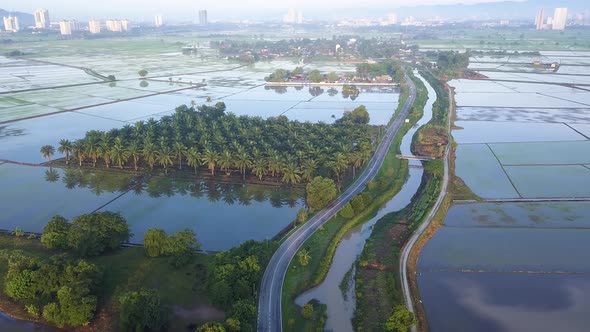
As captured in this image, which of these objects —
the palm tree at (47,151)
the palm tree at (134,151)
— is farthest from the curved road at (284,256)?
→ the palm tree at (47,151)

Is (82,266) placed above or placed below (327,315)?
above

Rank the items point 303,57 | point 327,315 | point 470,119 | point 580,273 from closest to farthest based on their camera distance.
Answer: point 327,315 < point 580,273 < point 470,119 < point 303,57

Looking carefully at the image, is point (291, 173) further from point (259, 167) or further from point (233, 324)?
point (233, 324)

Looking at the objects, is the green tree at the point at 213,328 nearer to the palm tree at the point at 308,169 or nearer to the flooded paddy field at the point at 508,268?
the flooded paddy field at the point at 508,268

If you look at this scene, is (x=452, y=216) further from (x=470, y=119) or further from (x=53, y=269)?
(x=470, y=119)

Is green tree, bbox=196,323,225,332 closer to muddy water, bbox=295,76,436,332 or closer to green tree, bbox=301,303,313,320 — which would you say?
green tree, bbox=301,303,313,320

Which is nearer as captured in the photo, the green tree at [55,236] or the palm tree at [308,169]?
the green tree at [55,236]

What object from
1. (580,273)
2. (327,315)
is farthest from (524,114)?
(327,315)
